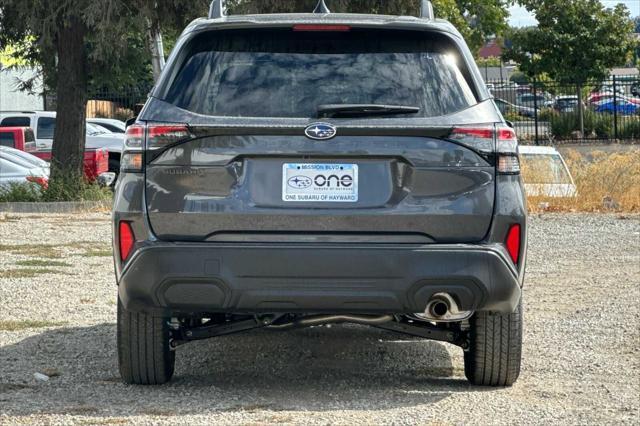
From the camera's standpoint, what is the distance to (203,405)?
20.5 ft

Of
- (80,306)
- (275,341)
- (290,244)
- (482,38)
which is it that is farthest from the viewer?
(482,38)

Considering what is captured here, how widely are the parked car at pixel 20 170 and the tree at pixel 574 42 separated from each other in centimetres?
2558

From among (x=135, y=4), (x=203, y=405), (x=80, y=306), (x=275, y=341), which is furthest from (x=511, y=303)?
(x=135, y=4)

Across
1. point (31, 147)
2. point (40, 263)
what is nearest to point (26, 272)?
point (40, 263)

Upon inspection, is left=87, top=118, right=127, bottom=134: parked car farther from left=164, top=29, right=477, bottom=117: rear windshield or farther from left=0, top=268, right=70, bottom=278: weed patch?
left=164, top=29, right=477, bottom=117: rear windshield

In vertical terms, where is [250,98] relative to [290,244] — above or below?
above

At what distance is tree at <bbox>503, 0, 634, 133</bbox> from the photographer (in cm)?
4572

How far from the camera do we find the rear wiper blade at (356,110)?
6.03 meters

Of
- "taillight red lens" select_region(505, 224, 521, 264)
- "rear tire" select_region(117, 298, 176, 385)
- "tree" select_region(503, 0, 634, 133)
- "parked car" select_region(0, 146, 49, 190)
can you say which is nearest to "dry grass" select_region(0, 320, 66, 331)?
"rear tire" select_region(117, 298, 176, 385)

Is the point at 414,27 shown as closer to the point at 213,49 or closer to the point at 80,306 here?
the point at 213,49

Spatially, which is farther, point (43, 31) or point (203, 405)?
point (43, 31)

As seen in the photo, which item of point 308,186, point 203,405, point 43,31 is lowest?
point 203,405

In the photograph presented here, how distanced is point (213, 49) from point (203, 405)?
65.7 inches

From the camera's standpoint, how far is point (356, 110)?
6035 millimetres
